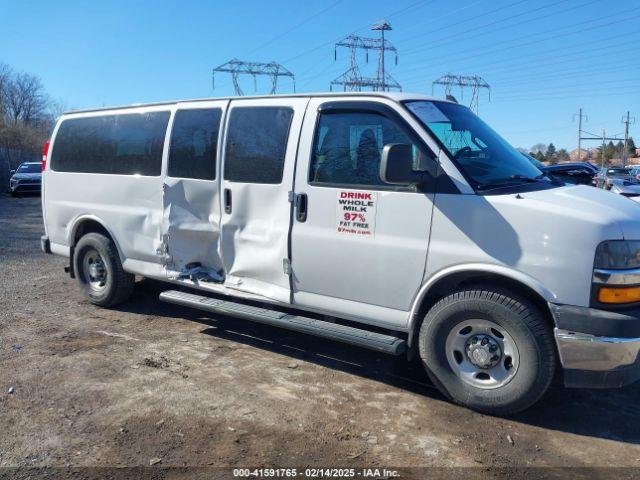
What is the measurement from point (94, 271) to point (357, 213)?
3740 mm

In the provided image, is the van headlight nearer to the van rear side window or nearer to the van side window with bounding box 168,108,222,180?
the van side window with bounding box 168,108,222,180

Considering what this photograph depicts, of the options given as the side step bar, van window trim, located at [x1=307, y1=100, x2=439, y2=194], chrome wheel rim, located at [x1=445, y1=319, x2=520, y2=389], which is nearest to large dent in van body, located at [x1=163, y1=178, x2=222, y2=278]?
the side step bar

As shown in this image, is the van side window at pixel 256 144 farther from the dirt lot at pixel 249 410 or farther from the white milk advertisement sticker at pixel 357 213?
the dirt lot at pixel 249 410

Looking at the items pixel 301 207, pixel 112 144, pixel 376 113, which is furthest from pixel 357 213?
pixel 112 144

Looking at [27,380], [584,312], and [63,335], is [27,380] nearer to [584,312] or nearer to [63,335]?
[63,335]

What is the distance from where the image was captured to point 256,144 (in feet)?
16.1

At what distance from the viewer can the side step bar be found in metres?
4.12

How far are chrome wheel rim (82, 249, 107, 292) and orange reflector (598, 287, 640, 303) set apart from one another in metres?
5.18

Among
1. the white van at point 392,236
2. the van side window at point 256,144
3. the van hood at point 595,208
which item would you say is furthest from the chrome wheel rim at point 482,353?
the van side window at point 256,144

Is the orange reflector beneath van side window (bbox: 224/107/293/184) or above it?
beneath

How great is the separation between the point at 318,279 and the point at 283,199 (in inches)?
29.6

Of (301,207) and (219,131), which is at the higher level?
(219,131)

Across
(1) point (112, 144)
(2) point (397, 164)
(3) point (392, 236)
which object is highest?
(1) point (112, 144)

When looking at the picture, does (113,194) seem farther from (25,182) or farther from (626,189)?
(25,182)
